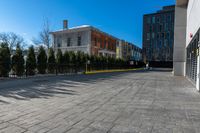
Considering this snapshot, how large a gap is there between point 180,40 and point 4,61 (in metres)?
16.9

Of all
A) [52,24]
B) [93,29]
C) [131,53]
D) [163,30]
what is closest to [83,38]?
[93,29]

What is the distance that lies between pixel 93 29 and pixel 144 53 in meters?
27.2

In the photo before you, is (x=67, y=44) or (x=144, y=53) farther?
(x=144, y=53)

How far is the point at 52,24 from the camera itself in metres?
26.9

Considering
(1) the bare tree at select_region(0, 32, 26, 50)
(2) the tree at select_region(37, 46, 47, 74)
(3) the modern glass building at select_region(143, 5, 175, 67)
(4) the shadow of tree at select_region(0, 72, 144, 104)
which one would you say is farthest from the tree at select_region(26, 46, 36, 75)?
(3) the modern glass building at select_region(143, 5, 175, 67)

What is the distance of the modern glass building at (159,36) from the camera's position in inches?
1661

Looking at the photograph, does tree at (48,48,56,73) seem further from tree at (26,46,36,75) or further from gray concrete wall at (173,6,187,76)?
gray concrete wall at (173,6,187,76)

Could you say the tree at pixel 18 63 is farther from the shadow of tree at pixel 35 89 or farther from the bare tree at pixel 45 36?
the bare tree at pixel 45 36

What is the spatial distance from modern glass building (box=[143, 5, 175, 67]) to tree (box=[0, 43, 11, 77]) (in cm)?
4189

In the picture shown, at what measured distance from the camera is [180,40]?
15.4 metres

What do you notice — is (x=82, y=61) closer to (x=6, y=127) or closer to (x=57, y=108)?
(x=57, y=108)

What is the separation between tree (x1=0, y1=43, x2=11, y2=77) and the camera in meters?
10.2

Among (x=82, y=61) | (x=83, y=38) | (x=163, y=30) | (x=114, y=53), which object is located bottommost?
(x=82, y=61)

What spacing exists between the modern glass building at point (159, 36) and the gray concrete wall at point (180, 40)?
2970 centimetres
